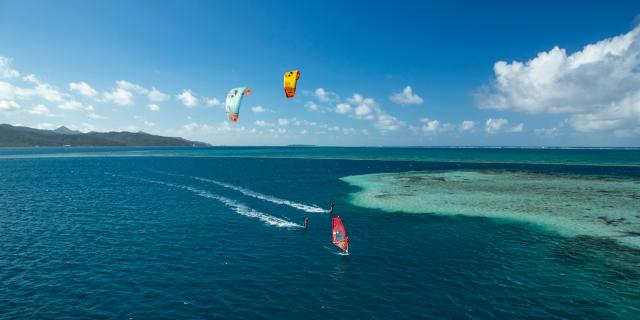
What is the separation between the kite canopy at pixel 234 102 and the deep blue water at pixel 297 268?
17821mm

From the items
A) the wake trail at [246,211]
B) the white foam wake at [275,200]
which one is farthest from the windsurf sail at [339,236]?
the white foam wake at [275,200]

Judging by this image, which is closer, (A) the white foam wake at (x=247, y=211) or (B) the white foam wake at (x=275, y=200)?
(A) the white foam wake at (x=247, y=211)

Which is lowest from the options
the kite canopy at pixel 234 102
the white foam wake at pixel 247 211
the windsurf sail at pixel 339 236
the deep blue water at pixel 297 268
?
the deep blue water at pixel 297 268

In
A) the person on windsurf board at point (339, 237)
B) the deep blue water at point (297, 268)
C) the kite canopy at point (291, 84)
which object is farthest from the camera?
the kite canopy at point (291, 84)

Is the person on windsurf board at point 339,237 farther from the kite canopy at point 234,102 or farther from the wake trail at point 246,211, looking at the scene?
the kite canopy at point 234,102

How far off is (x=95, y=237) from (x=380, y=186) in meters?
69.5

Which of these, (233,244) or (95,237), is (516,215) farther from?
(95,237)

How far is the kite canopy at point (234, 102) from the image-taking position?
5688cm

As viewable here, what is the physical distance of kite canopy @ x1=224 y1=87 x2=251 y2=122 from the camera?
187ft

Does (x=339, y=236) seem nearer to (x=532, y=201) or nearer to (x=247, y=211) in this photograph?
(x=247, y=211)

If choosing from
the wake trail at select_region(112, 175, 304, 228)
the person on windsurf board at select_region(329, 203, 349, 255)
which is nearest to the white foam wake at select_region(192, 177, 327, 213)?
the wake trail at select_region(112, 175, 304, 228)

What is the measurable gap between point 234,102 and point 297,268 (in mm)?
33849

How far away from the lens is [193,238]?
145 ft

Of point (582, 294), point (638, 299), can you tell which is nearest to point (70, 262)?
point (582, 294)
